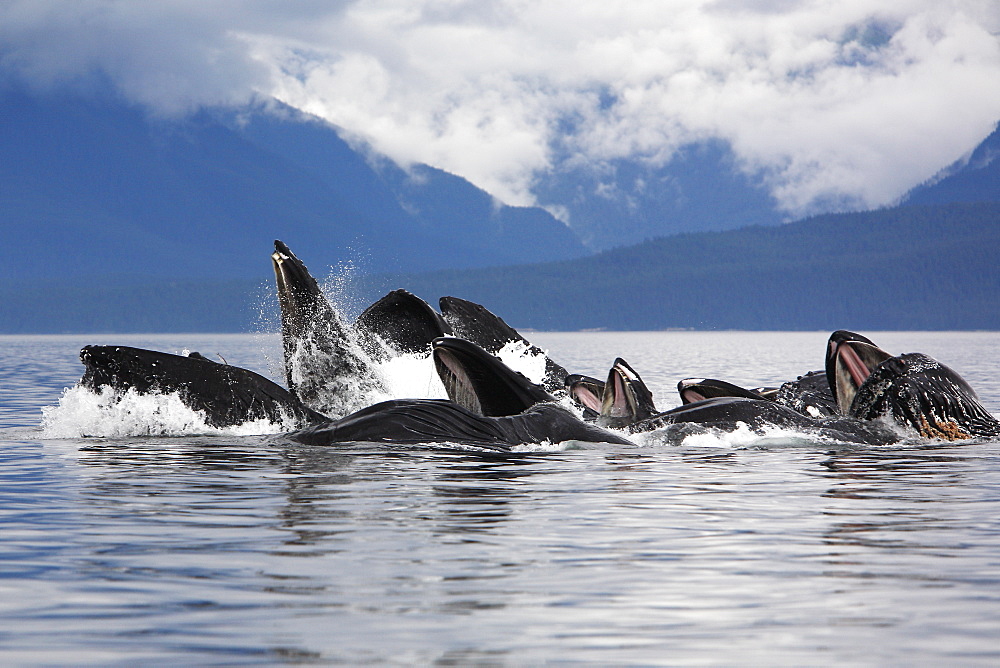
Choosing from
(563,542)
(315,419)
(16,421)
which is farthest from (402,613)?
(16,421)

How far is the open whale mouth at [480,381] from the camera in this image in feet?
41.0

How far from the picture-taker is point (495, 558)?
7.01 meters

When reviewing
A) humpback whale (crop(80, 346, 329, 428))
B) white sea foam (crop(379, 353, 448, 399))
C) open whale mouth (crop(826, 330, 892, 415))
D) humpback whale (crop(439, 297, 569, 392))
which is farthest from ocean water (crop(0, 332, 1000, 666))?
humpback whale (crop(439, 297, 569, 392))

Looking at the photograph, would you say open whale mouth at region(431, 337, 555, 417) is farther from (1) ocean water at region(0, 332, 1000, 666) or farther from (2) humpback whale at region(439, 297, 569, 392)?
(2) humpback whale at region(439, 297, 569, 392)

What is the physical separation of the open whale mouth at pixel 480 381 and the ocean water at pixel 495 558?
0.80 meters

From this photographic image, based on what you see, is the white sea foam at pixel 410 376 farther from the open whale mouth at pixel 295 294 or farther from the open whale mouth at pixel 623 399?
the open whale mouth at pixel 623 399

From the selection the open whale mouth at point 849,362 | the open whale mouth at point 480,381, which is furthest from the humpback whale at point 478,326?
the open whale mouth at point 849,362

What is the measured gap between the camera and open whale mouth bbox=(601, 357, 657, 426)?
1563 cm

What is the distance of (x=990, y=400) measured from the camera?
2800 centimetres

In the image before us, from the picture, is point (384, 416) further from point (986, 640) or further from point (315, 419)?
point (986, 640)

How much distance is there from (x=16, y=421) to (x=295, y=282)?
24.5ft

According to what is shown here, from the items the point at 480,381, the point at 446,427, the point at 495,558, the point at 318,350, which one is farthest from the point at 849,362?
the point at 495,558

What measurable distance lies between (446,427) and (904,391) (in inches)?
204

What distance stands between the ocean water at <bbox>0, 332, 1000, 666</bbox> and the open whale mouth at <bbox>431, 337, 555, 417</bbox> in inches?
31.5
